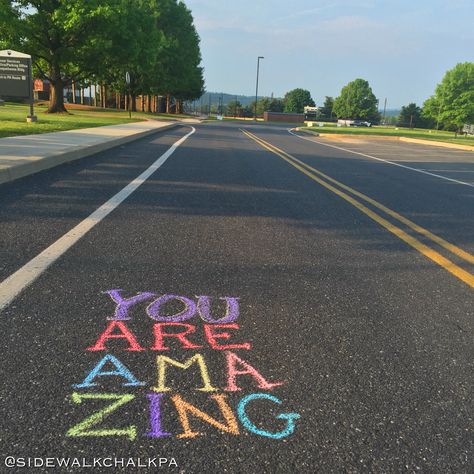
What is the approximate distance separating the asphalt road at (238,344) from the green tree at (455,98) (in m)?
69.1

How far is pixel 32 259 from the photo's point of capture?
3.68 m

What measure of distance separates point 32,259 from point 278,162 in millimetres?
9253

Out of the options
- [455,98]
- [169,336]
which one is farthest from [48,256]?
[455,98]

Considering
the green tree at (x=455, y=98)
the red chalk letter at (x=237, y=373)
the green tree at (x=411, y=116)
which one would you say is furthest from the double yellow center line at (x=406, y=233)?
the green tree at (x=411, y=116)

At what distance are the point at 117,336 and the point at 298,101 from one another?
145578mm

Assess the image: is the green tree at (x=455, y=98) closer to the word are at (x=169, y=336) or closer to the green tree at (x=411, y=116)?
the green tree at (x=411, y=116)

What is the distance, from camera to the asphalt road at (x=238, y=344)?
71.2 inches

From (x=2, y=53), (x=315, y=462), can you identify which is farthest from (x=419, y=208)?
(x=2, y=53)

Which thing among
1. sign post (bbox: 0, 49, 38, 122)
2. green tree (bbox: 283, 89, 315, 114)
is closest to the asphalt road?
sign post (bbox: 0, 49, 38, 122)

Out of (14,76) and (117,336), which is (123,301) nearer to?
(117,336)

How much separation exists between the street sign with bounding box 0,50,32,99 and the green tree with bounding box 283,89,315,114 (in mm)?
126687

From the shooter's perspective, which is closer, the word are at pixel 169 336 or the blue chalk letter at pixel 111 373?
the blue chalk letter at pixel 111 373

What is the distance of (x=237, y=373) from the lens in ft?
7.41

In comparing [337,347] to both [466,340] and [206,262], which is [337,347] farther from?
[206,262]
